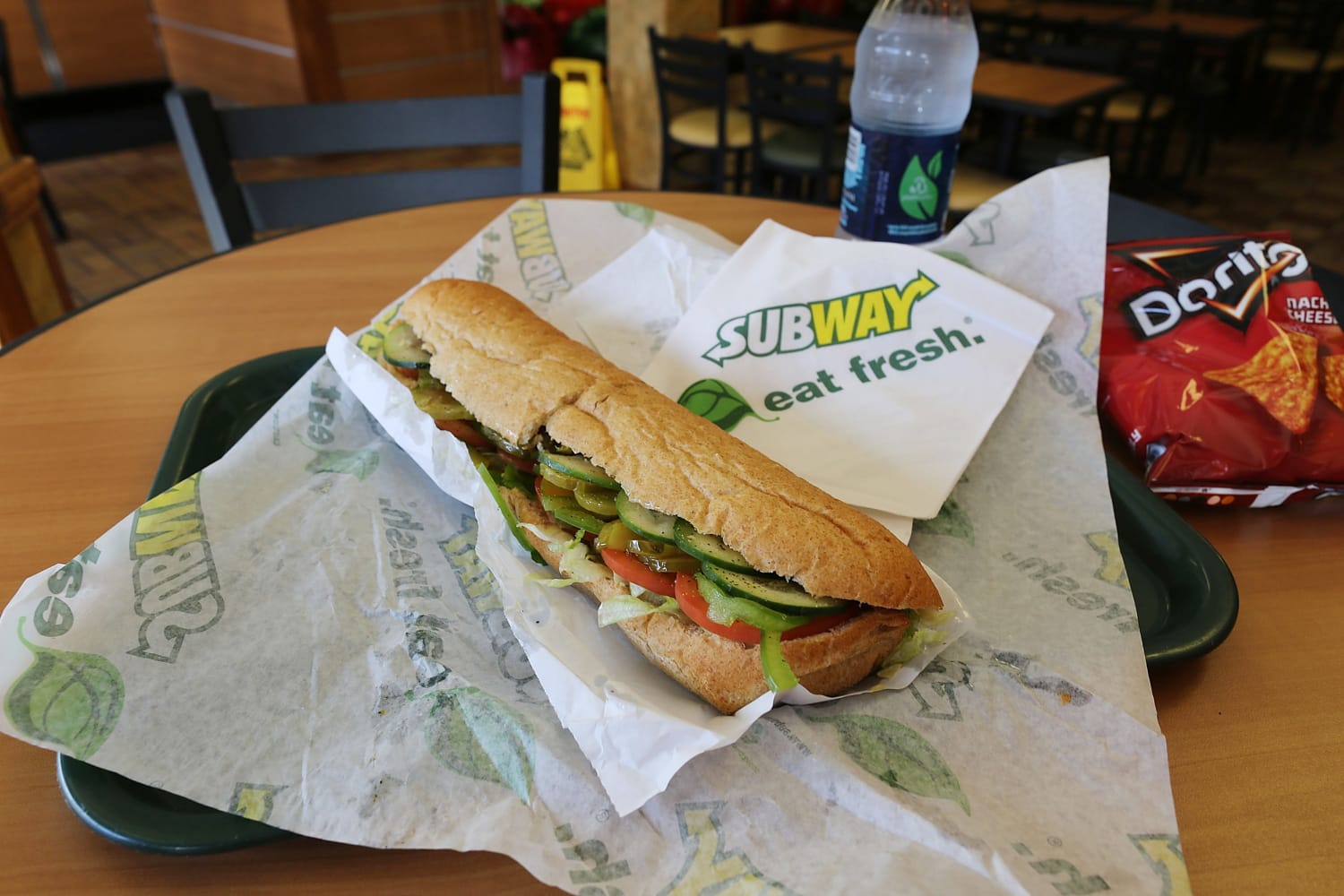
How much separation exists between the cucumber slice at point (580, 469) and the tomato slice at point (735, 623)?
20cm

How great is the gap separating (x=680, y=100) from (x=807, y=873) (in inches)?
221

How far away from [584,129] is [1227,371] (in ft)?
15.2

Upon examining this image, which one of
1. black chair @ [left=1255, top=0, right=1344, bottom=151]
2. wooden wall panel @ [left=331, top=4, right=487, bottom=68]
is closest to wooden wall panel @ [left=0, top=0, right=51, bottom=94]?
wooden wall panel @ [left=331, top=4, right=487, bottom=68]

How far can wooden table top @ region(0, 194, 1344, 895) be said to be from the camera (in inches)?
30.9

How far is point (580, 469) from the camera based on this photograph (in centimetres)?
123

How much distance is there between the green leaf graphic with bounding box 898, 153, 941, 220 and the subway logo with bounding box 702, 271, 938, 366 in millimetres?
152

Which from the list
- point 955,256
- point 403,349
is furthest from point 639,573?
point 955,256

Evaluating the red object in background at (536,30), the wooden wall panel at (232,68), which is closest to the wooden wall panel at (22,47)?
the wooden wall panel at (232,68)

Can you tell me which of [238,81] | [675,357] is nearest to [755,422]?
[675,357]

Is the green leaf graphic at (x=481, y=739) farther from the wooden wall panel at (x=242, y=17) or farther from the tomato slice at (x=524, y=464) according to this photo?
the wooden wall panel at (x=242, y=17)

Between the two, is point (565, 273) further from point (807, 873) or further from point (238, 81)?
point (238, 81)

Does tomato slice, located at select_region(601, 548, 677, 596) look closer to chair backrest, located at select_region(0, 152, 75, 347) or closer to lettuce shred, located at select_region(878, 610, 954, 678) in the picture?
lettuce shred, located at select_region(878, 610, 954, 678)

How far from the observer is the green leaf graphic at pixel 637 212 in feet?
6.15

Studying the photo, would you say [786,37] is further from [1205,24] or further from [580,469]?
[580,469]
